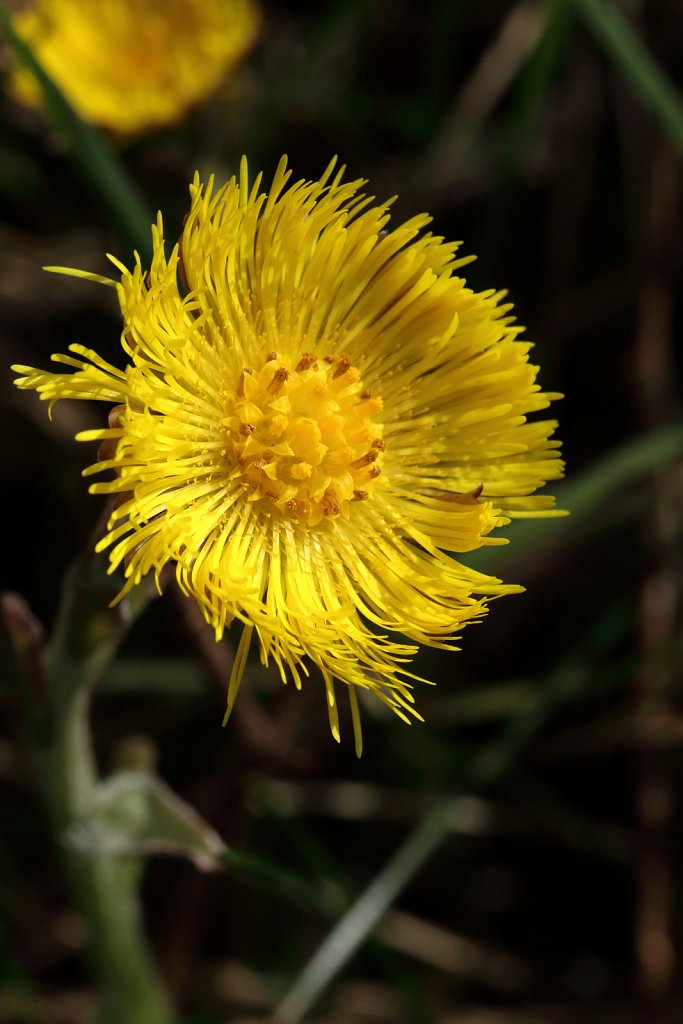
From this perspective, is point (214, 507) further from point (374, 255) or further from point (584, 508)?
point (584, 508)

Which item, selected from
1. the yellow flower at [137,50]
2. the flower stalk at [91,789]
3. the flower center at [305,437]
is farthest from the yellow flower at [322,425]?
the yellow flower at [137,50]

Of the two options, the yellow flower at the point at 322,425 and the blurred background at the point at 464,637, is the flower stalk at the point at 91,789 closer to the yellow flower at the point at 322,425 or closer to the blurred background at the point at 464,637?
the yellow flower at the point at 322,425

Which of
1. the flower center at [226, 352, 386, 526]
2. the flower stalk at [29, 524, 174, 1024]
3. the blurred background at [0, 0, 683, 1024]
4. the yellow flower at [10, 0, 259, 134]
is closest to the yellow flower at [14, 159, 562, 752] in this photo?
the flower center at [226, 352, 386, 526]

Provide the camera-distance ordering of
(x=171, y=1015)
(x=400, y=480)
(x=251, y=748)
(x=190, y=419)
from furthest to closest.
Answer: (x=251, y=748) → (x=171, y=1015) → (x=400, y=480) → (x=190, y=419)

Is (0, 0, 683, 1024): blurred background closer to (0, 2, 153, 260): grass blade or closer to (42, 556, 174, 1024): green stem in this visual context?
(0, 2, 153, 260): grass blade

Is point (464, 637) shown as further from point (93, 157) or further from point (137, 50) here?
point (137, 50)

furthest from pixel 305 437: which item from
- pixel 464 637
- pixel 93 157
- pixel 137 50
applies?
pixel 137 50

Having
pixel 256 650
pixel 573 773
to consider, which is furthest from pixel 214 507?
pixel 573 773
